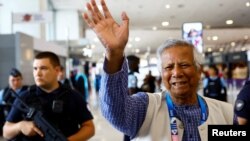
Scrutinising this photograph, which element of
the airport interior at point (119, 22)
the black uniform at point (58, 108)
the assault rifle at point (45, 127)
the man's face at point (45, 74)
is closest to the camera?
the assault rifle at point (45, 127)

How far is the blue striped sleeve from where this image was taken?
3.72 feet

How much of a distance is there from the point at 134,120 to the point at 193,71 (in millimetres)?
266

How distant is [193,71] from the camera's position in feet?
4.19

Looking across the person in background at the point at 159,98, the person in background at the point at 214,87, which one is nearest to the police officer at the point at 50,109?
the person in background at the point at 159,98

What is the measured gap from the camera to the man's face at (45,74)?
7.54 feet

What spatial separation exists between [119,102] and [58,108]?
3.57 ft

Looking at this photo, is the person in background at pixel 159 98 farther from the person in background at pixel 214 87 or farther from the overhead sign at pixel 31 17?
the overhead sign at pixel 31 17

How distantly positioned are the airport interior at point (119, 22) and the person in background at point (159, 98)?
86 mm

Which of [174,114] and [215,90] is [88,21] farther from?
[215,90]

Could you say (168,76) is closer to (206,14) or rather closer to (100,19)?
(100,19)

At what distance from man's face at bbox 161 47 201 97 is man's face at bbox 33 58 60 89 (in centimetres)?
117

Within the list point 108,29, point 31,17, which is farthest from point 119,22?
point 31,17

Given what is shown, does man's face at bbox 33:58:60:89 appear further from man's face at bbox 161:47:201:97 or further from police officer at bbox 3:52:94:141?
man's face at bbox 161:47:201:97

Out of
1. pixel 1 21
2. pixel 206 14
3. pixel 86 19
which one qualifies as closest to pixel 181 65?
pixel 86 19
